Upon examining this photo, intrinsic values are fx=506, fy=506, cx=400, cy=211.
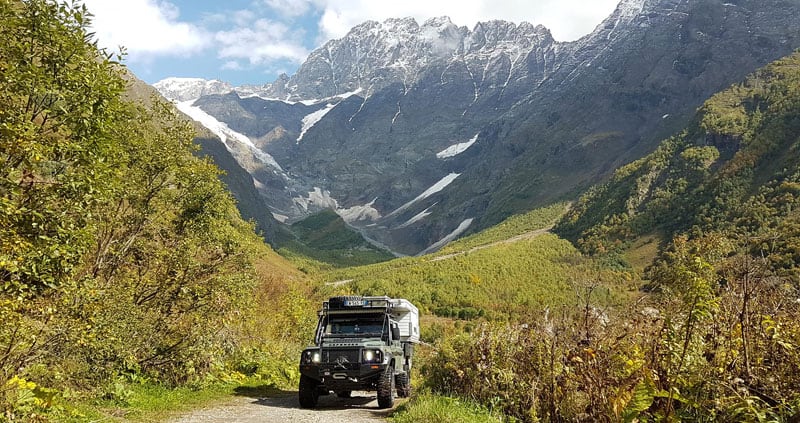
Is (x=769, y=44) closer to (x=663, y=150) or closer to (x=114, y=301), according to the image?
(x=663, y=150)

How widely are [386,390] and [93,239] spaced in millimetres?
8435

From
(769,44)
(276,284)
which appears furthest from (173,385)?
(769,44)

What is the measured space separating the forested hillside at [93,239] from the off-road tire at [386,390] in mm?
6358

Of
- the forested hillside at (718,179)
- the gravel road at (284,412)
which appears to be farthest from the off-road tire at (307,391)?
the forested hillside at (718,179)

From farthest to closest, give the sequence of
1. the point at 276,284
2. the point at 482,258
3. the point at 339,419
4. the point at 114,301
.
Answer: the point at 482,258
the point at 276,284
the point at 114,301
the point at 339,419

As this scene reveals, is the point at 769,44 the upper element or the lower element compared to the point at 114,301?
upper

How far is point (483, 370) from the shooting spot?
1120 centimetres

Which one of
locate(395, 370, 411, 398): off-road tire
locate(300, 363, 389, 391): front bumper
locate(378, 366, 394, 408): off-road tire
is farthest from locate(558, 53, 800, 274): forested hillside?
locate(300, 363, 389, 391): front bumper

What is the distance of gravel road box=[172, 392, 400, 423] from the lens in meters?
12.2

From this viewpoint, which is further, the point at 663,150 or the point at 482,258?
the point at 663,150

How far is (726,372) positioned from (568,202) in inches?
6351

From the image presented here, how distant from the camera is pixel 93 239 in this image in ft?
30.1

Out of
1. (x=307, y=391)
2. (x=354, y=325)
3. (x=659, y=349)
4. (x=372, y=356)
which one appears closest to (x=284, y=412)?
(x=307, y=391)

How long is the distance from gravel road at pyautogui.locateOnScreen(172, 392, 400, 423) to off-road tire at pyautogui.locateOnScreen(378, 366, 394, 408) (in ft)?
0.90
